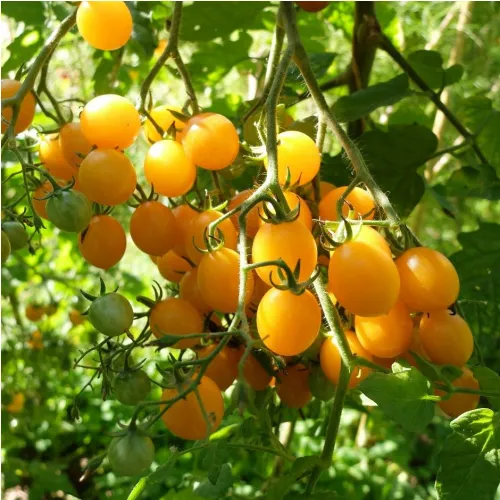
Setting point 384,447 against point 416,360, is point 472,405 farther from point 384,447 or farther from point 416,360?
point 384,447

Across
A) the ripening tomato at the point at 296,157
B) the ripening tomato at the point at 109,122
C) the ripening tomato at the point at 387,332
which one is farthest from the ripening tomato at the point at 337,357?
the ripening tomato at the point at 109,122

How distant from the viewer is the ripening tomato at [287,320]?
0.42 m

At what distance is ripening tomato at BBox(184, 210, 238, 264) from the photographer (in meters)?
0.51

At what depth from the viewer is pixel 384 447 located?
1.82 m

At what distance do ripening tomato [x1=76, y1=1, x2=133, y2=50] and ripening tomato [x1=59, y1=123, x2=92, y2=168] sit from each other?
0.26 feet

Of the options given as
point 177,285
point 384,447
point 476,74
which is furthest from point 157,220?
point 476,74

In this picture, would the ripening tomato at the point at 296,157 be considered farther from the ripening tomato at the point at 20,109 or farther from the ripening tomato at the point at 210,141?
the ripening tomato at the point at 20,109

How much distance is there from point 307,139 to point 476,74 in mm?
1825

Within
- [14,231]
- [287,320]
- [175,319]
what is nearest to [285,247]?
[287,320]

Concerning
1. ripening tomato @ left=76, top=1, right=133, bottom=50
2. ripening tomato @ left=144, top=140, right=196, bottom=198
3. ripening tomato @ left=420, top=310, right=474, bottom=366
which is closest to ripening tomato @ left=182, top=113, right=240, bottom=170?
ripening tomato @ left=144, top=140, right=196, bottom=198

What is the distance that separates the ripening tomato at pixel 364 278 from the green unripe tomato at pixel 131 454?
0.52ft

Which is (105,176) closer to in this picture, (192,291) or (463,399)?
Result: (192,291)

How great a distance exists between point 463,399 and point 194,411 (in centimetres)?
22

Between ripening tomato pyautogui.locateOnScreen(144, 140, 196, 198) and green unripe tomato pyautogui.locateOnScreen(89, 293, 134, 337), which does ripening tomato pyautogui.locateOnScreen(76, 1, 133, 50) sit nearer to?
ripening tomato pyautogui.locateOnScreen(144, 140, 196, 198)
